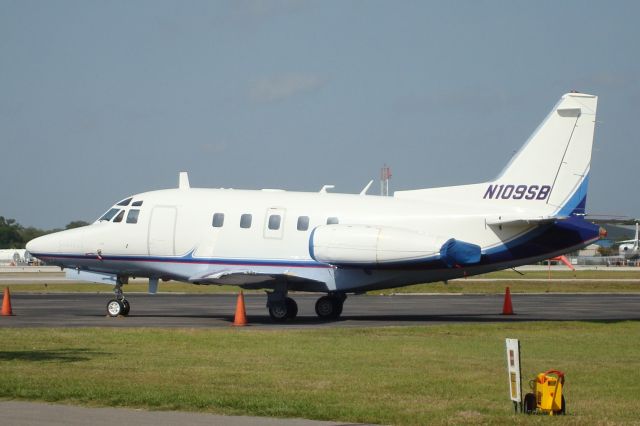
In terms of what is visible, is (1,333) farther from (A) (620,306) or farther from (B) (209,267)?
(A) (620,306)

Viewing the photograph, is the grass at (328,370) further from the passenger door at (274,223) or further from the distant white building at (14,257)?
the distant white building at (14,257)

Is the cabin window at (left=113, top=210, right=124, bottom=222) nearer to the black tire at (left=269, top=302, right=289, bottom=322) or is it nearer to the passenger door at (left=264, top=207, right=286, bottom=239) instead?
the passenger door at (left=264, top=207, right=286, bottom=239)

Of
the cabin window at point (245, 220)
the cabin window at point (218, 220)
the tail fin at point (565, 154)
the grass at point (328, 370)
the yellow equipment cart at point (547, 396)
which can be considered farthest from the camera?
the cabin window at point (218, 220)

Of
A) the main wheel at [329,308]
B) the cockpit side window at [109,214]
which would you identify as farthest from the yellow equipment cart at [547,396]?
the cockpit side window at [109,214]

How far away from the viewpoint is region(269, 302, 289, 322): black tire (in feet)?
104

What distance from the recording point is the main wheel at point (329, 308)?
32562 millimetres

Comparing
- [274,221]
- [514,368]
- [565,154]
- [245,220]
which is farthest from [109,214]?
[514,368]

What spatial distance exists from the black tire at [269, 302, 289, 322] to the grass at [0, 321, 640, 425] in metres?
4.77

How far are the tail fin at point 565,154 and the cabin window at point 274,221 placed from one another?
7.03 m

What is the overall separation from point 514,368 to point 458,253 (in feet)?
54.6

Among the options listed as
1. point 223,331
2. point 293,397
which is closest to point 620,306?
point 223,331

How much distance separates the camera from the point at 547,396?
13344mm

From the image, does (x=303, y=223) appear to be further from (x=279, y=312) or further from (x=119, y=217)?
(x=119, y=217)

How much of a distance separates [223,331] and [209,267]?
601cm
